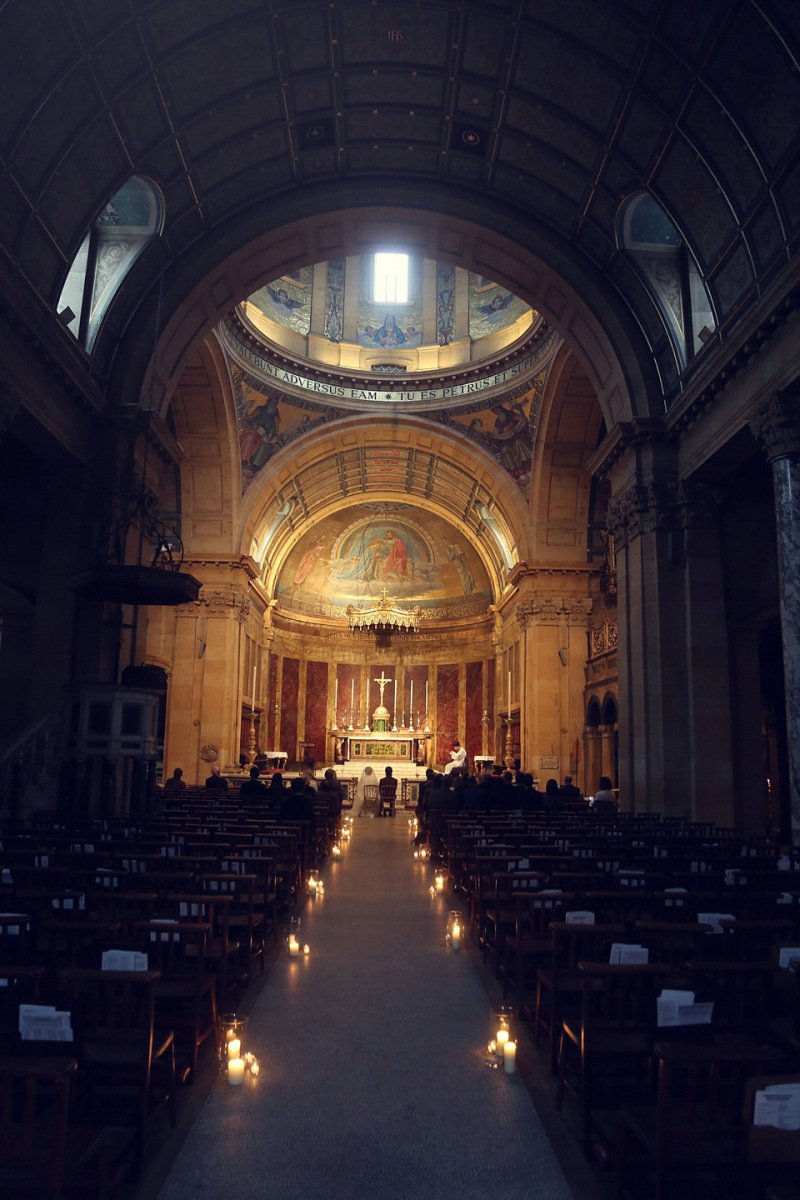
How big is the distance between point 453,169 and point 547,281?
3.05 metres

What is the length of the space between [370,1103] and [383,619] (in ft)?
107

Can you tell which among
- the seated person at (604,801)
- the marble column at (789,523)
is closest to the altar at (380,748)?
the seated person at (604,801)

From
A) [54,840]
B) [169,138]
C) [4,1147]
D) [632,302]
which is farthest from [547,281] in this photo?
[4,1147]

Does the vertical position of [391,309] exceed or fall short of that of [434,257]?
it exceeds it

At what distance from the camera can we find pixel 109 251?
16.0 meters

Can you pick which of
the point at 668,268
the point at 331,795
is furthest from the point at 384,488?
the point at 331,795

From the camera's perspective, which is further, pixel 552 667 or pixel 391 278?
pixel 391 278

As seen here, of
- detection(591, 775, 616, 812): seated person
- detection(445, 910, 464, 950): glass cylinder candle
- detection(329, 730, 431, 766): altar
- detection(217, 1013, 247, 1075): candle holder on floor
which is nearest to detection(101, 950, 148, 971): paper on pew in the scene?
detection(217, 1013, 247, 1075): candle holder on floor

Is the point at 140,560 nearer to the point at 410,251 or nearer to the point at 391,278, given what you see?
the point at 410,251

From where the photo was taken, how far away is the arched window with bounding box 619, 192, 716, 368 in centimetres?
1567

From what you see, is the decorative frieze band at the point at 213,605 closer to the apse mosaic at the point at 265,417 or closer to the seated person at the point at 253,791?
the apse mosaic at the point at 265,417

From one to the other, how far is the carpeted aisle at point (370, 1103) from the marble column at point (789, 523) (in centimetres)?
683

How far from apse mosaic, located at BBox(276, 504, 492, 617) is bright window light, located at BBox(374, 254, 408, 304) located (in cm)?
896

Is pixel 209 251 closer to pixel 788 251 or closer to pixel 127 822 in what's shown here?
pixel 788 251
